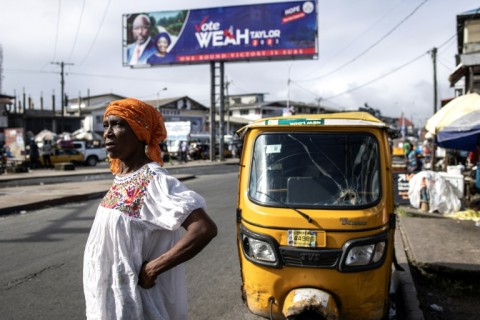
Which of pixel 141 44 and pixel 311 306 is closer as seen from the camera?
pixel 311 306

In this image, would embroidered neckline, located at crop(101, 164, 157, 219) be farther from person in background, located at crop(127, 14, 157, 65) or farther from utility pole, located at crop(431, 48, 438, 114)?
person in background, located at crop(127, 14, 157, 65)

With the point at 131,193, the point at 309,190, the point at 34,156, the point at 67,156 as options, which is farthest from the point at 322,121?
the point at 67,156

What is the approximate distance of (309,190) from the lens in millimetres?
4004

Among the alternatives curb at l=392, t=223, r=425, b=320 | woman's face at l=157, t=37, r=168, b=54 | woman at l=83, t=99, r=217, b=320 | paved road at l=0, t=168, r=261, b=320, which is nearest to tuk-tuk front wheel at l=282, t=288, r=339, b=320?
paved road at l=0, t=168, r=261, b=320

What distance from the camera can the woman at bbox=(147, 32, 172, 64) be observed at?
3728 cm

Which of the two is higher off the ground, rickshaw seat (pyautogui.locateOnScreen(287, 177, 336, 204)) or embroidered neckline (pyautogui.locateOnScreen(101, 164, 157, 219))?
embroidered neckline (pyautogui.locateOnScreen(101, 164, 157, 219))

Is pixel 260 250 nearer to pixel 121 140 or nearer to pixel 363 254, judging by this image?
pixel 363 254

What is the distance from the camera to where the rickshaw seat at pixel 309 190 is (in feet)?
12.9

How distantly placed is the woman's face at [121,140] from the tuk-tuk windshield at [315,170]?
1.87 m

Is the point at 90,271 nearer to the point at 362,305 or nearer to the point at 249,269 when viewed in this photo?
the point at 249,269

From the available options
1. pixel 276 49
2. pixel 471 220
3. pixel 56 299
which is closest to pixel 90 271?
pixel 56 299

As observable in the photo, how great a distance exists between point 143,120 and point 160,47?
121ft

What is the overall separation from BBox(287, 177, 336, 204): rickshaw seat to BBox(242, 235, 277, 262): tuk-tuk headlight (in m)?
0.45

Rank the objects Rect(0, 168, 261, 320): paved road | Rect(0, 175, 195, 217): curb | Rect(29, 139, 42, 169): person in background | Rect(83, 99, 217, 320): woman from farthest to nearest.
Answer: Rect(29, 139, 42, 169): person in background < Rect(0, 175, 195, 217): curb < Rect(0, 168, 261, 320): paved road < Rect(83, 99, 217, 320): woman
